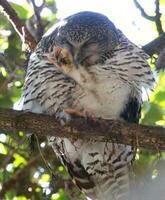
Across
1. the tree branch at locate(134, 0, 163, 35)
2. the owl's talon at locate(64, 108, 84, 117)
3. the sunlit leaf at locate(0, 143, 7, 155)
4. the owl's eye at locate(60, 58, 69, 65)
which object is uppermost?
the tree branch at locate(134, 0, 163, 35)

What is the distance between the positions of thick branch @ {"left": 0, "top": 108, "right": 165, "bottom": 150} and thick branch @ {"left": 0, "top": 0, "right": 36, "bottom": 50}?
0.98m

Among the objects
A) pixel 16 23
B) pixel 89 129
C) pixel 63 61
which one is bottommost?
pixel 89 129

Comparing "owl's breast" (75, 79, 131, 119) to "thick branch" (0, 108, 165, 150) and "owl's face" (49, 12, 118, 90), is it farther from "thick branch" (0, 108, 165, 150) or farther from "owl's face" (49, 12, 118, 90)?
"thick branch" (0, 108, 165, 150)

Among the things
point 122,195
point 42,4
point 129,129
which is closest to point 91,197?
point 122,195

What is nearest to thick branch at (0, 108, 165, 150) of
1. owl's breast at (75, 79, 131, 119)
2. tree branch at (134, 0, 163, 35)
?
owl's breast at (75, 79, 131, 119)

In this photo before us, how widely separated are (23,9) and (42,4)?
2.04ft

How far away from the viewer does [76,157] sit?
4051mm

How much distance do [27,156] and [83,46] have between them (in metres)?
1.07

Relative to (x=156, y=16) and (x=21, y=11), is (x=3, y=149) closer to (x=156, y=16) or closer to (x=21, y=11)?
(x=21, y=11)

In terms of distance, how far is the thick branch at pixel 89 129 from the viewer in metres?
3.13

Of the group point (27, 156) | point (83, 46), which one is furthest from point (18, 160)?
point (83, 46)

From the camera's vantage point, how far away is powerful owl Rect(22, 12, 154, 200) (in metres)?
3.60

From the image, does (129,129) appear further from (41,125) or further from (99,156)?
(99,156)

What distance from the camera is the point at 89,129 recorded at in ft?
10.7
